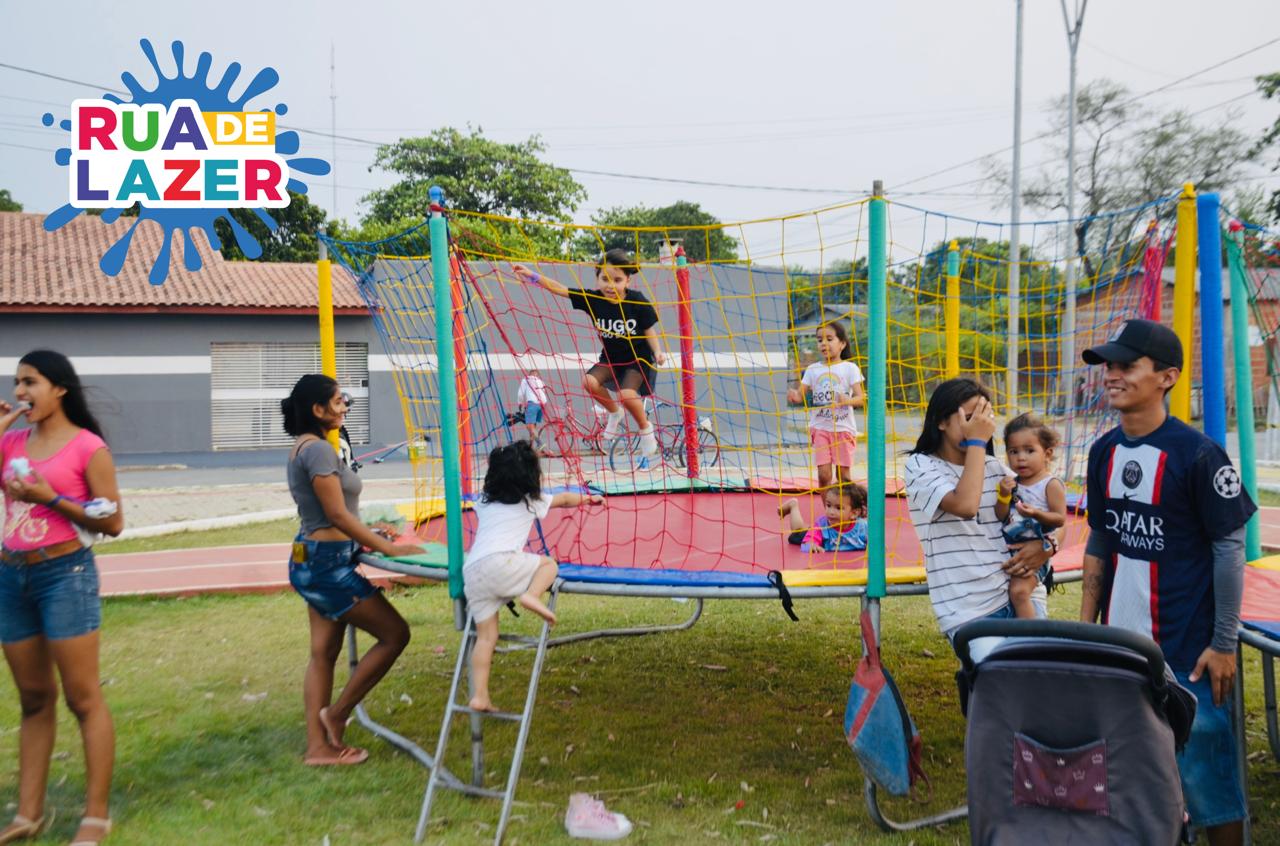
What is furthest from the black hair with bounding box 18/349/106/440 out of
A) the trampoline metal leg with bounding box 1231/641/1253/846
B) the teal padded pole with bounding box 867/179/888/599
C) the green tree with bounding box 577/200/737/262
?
the green tree with bounding box 577/200/737/262

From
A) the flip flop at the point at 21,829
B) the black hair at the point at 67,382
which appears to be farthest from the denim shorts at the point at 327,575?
the flip flop at the point at 21,829

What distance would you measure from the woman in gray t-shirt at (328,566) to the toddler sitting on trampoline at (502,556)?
47cm

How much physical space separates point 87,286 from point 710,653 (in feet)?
66.9

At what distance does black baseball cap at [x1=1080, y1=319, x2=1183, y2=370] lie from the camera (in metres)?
2.78

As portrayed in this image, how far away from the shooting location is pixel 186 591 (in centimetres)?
770

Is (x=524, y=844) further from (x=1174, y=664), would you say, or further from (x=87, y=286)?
(x=87, y=286)

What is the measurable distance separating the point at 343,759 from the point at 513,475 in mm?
1516

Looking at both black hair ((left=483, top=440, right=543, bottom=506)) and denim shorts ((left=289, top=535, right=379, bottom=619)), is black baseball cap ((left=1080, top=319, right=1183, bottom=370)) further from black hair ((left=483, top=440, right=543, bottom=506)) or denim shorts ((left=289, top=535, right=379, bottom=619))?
denim shorts ((left=289, top=535, right=379, bottom=619))

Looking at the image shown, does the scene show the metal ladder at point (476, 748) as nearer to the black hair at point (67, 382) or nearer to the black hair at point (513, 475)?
the black hair at point (513, 475)

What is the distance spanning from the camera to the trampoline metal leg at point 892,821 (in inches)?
140

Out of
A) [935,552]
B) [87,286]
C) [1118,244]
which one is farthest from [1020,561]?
[87,286]

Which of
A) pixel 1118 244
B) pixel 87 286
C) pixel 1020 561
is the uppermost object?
pixel 87 286

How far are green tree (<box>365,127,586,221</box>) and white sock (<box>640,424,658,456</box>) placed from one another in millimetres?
28255

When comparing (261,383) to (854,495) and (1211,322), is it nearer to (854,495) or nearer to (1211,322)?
(854,495)
